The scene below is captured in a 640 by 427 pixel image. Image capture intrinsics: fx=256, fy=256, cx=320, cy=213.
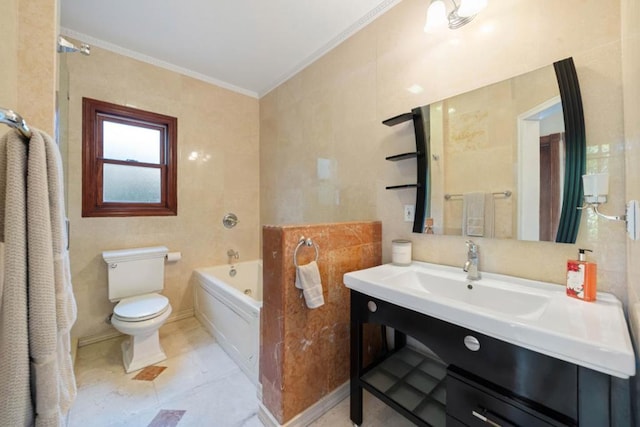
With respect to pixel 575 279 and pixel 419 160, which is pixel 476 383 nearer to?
pixel 575 279

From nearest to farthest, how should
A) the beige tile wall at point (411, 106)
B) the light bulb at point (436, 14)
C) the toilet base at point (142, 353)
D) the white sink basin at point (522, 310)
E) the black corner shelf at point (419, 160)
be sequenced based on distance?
1. the white sink basin at point (522, 310)
2. the beige tile wall at point (411, 106)
3. the light bulb at point (436, 14)
4. the black corner shelf at point (419, 160)
5. the toilet base at point (142, 353)

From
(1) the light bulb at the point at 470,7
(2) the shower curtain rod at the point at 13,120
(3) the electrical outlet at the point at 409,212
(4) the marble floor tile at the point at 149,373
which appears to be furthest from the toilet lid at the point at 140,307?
(1) the light bulb at the point at 470,7

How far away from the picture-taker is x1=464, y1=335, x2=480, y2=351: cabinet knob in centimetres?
92

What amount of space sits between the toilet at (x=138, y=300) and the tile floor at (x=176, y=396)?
108 millimetres

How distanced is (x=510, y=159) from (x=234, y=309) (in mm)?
1999

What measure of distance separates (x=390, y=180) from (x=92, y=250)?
2550 mm


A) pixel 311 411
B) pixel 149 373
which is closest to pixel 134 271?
pixel 149 373

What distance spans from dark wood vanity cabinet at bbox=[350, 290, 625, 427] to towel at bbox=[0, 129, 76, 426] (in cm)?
114

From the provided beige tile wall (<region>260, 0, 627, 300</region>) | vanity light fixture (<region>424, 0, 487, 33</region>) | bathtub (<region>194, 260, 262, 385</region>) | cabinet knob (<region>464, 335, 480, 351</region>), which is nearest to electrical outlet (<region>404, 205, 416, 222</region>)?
beige tile wall (<region>260, 0, 627, 300</region>)

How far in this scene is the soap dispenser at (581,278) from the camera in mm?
992

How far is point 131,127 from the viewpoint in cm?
244

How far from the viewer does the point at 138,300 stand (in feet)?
6.80

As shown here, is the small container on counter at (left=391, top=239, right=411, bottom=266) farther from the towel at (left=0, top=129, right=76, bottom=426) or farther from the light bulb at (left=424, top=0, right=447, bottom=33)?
the towel at (left=0, top=129, right=76, bottom=426)

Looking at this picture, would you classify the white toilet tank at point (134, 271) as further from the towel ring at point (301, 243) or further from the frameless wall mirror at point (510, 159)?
the frameless wall mirror at point (510, 159)
